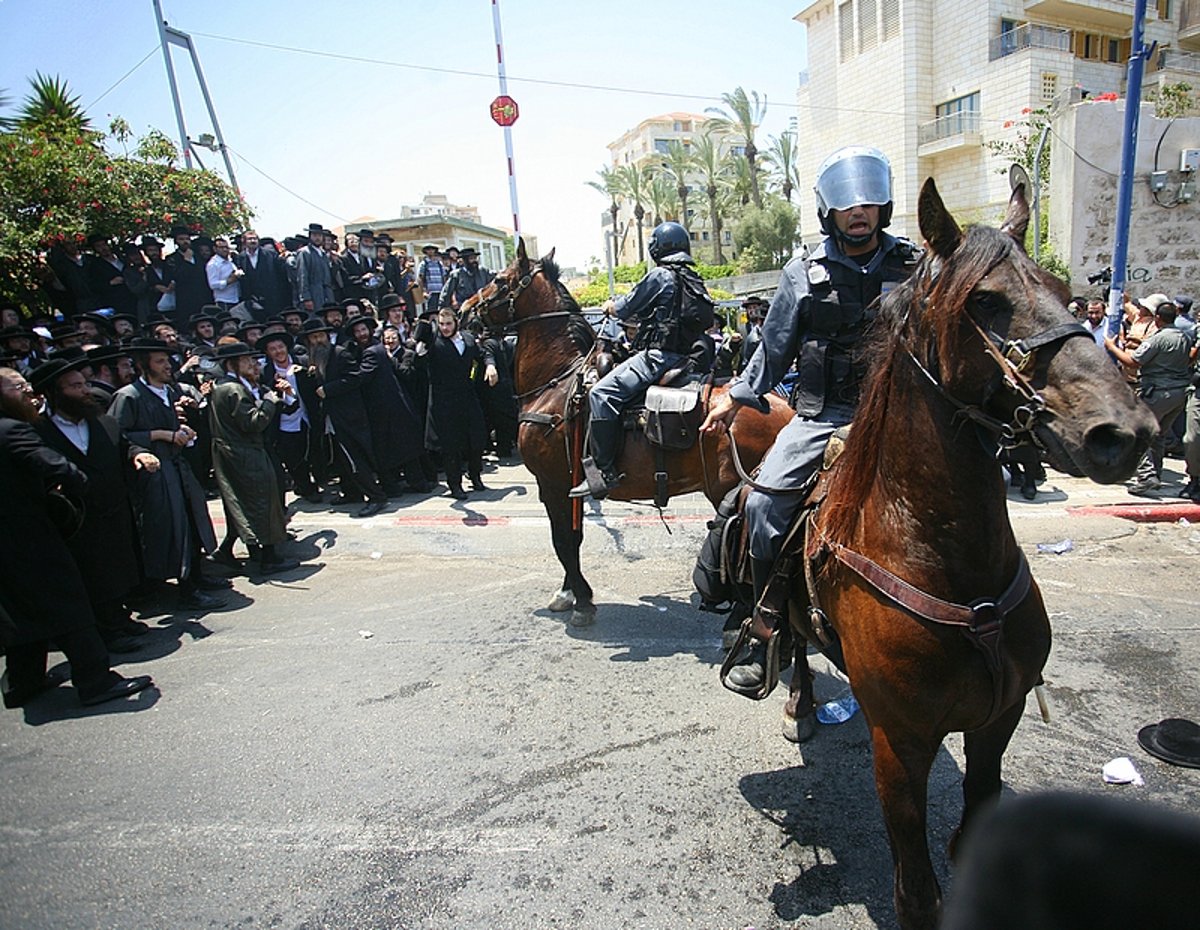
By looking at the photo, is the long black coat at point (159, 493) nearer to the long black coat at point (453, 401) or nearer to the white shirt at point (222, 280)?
the long black coat at point (453, 401)

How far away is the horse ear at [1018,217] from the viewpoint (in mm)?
2093

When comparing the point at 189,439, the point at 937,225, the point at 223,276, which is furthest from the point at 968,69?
the point at 937,225

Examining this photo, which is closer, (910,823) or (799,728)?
(910,823)

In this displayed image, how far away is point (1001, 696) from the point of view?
224 centimetres

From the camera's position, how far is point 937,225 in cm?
206

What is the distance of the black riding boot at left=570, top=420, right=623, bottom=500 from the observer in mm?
5242

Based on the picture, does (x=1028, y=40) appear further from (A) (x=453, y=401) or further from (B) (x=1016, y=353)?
(B) (x=1016, y=353)

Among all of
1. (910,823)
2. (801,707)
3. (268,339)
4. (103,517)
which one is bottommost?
(801,707)

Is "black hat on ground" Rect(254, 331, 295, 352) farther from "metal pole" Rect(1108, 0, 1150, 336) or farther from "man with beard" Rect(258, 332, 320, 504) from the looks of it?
"metal pole" Rect(1108, 0, 1150, 336)

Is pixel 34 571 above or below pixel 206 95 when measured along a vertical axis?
below

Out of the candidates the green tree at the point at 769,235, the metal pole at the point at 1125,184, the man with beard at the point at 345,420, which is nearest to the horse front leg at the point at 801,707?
the man with beard at the point at 345,420

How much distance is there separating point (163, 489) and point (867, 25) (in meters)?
47.2

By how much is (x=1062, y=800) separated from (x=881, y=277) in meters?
2.67

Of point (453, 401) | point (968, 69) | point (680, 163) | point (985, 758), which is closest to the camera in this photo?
point (985, 758)
